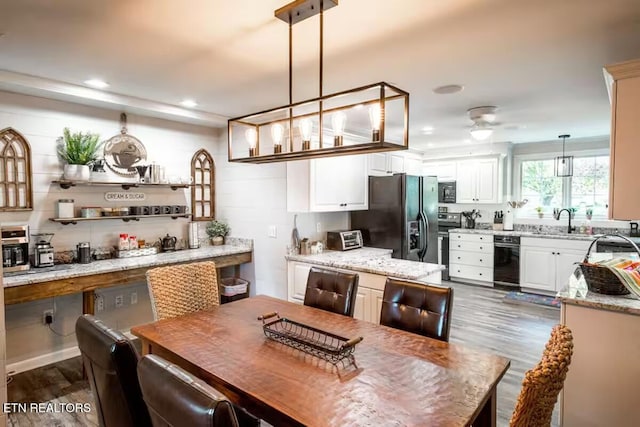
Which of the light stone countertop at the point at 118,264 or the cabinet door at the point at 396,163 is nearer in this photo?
the light stone countertop at the point at 118,264

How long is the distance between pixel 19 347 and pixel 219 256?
1.83m

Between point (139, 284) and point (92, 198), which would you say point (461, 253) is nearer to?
point (139, 284)

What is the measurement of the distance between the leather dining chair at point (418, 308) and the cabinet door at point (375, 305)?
92 cm

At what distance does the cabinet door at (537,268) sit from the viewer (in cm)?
530

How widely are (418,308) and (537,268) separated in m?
4.28

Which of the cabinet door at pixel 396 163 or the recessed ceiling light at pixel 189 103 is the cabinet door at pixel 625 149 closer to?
the cabinet door at pixel 396 163

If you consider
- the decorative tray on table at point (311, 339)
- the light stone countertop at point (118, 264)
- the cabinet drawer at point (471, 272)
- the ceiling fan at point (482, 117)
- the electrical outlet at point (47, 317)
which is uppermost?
the ceiling fan at point (482, 117)

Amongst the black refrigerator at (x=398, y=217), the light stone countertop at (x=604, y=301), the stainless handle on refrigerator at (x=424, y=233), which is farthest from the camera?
the stainless handle on refrigerator at (x=424, y=233)

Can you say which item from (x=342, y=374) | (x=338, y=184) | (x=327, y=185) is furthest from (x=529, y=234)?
(x=342, y=374)

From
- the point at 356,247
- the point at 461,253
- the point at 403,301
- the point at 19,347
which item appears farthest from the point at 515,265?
the point at 19,347

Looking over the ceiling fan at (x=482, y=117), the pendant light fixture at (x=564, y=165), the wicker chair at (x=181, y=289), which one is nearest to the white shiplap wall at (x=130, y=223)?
the wicker chair at (x=181, y=289)

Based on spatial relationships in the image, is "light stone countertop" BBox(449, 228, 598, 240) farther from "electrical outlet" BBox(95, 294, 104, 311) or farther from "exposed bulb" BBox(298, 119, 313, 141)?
"electrical outlet" BBox(95, 294, 104, 311)

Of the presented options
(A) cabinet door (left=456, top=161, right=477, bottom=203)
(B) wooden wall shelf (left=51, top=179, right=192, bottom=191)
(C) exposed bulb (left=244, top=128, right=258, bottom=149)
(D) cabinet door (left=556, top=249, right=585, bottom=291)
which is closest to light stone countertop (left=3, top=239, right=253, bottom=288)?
(B) wooden wall shelf (left=51, top=179, right=192, bottom=191)

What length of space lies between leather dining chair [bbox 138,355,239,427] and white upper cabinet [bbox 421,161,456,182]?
6.26 metres
